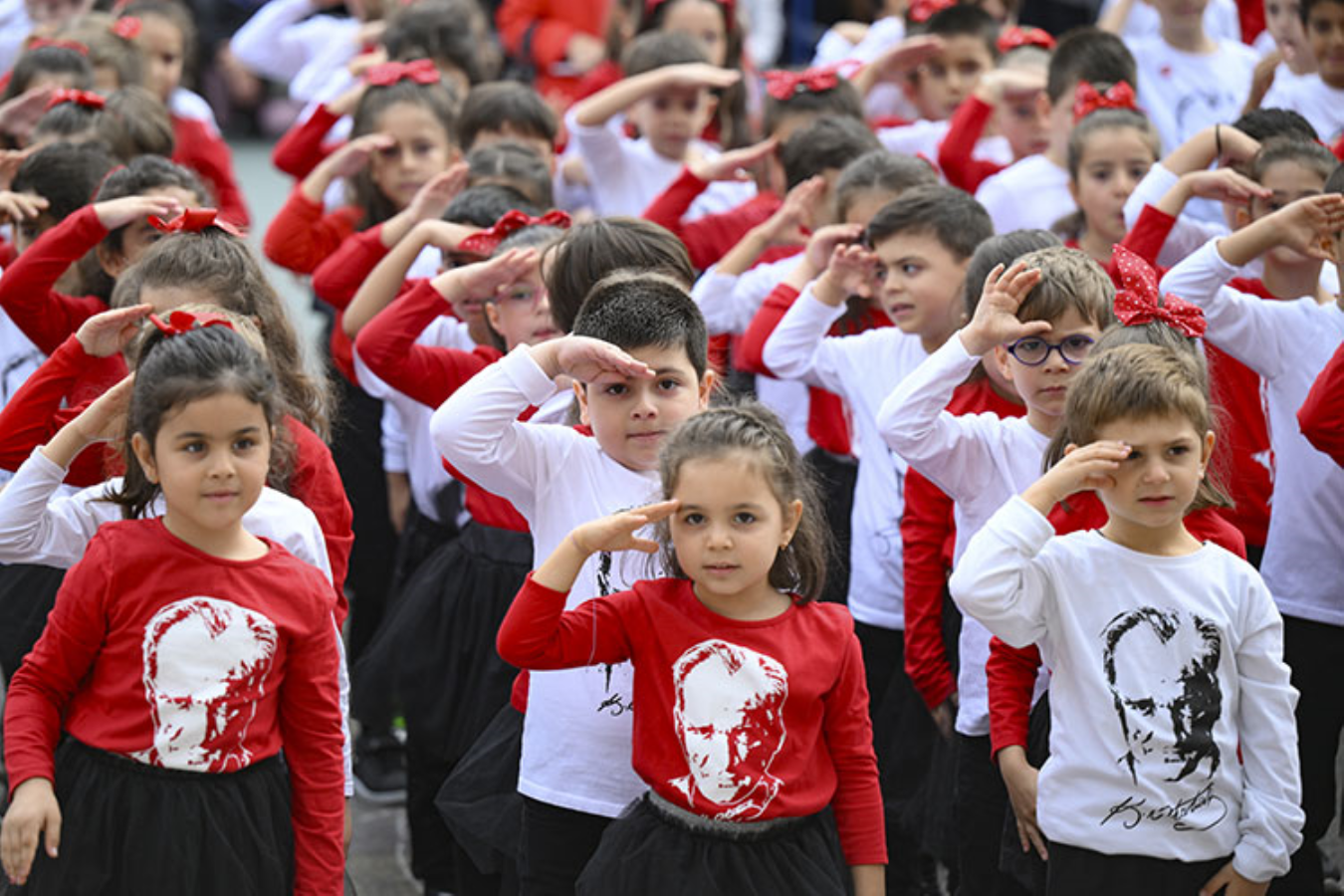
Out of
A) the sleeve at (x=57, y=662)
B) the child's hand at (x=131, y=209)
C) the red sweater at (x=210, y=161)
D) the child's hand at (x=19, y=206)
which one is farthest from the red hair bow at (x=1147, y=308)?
the red sweater at (x=210, y=161)

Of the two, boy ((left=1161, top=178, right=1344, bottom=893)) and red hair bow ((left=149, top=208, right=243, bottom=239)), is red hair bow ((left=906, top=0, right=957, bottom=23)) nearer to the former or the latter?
boy ((left=1161, top=178, right=1344, bottom=893))

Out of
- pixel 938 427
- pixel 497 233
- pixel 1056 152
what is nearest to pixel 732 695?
pixel 938 427

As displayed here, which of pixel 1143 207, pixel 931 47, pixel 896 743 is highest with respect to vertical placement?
pixel 931 47

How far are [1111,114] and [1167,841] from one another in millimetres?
2605

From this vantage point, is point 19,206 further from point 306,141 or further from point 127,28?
point 127,28

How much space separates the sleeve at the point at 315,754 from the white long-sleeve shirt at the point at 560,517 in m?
0.39

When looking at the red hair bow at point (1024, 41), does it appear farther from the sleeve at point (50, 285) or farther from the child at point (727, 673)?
the child at point (727, 673)

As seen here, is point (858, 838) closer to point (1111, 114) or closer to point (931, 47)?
point (1111, 114)

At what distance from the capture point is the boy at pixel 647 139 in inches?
236

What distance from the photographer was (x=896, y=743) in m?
3.92

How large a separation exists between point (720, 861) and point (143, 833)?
91 cm

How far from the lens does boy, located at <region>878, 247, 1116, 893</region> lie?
10.6 feet

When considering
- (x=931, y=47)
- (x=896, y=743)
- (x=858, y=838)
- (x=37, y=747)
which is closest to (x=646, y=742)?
(x=858, y=838)

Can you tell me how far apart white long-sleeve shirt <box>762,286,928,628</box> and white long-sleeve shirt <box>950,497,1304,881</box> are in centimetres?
114
